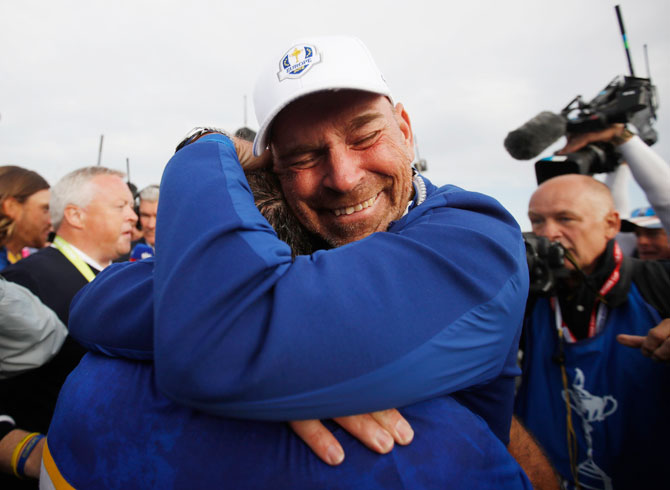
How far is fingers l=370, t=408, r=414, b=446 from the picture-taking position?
32.8 inches

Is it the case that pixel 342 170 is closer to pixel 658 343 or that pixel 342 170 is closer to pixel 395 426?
pixel 395 426

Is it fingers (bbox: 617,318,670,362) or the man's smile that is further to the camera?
fingers (bbox: 617,318,670,362)

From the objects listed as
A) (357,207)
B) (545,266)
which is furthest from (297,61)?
(545,266)

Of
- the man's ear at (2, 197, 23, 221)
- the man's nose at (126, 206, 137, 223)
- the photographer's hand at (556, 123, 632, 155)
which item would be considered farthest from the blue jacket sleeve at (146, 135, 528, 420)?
the man's ear at (2, 197, 23, 221)

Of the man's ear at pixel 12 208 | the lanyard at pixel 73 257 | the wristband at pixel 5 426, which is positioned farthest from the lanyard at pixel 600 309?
the man's ear at pixel 12 208

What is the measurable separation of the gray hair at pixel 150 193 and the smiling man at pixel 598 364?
5.12 metres

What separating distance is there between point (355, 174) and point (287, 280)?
0.65 meters

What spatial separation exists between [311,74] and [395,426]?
3.30 feet

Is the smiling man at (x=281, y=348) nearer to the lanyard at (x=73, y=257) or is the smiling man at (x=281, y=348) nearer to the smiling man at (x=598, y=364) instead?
the smiling man at (x=598, y=364)

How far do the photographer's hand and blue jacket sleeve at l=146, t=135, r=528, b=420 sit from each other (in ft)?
8.77

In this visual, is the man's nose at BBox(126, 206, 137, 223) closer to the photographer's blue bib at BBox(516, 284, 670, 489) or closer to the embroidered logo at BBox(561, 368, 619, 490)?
the photographer's blue bib at BBox(516, 284, 670, 489)

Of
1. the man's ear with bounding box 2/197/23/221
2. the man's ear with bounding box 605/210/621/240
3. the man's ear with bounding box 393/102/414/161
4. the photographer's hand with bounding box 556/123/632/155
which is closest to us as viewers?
the man's ear with bounding box 393/102/414/161

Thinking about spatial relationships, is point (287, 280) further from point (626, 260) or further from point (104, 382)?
point (626, 260)

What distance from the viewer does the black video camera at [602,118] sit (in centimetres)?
281
